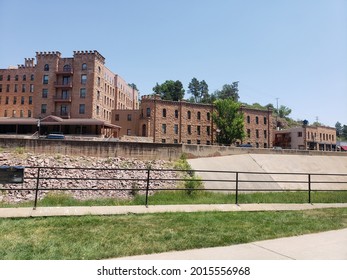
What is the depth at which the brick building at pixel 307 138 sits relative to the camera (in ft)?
254

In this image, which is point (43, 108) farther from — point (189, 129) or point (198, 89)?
point (198, 89)

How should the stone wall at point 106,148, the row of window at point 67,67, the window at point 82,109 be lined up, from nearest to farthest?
the stone wall at point 106,148, the window at point 82,109, the row of window at point 67,67

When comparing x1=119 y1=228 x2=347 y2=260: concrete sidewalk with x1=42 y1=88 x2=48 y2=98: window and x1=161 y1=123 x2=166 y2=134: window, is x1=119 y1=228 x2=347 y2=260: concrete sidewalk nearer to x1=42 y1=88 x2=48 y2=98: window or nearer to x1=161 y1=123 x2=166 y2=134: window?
x1=161 y1=123 x2=166 y2=134: window

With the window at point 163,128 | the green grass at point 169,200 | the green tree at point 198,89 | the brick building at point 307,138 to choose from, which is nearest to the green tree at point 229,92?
the green tree at point 198,89

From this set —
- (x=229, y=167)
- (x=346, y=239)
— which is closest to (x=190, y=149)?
(x=229, y=167)

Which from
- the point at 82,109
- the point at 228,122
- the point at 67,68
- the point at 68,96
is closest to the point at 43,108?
the point at 68,96

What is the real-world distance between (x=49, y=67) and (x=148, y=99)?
67.0 ft

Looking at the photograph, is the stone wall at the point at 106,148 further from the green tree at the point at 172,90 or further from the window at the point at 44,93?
the green tree at the point at 172,90

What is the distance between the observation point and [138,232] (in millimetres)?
6207

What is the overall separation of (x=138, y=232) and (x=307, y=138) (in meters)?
79.7

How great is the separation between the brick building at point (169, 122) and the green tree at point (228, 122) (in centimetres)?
180

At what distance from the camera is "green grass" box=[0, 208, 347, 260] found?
4988 millimetres

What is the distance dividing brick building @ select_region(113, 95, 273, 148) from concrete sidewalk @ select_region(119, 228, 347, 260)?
50.0 meters
